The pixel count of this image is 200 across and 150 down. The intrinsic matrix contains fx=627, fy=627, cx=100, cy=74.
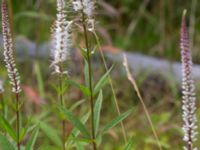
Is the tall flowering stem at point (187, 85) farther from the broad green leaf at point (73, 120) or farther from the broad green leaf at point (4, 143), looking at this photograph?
the broad green leaf at point (4, 143)

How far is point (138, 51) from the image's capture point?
259 inches

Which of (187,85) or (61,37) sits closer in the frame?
(187,85)

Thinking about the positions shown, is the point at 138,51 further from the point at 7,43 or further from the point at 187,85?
the point at 187,85

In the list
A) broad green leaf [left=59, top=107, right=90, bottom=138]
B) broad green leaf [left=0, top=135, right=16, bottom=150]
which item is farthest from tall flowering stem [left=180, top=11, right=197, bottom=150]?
broad green leaf [left=0, top=135, right=16, bottom=150]

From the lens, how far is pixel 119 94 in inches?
215

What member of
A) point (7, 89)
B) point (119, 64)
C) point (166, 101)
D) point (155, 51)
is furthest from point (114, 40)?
point (7, 89)

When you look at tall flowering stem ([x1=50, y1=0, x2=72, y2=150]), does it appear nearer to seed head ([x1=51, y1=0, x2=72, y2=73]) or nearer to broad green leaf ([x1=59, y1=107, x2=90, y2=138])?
seed head ([x1=51, y1=0, x2=72, y2=73])

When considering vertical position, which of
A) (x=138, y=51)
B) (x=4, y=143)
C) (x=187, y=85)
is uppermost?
(x=187, y=85)

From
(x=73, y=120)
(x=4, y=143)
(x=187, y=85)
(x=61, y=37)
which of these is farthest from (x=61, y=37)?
(x=187, y=85)

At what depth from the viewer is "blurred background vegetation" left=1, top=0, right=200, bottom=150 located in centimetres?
434

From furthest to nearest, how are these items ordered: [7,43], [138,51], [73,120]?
1. [138,51]
2. [73,120]
3. [7,43]

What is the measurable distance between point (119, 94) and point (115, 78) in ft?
0.48

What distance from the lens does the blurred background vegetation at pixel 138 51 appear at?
4344mm

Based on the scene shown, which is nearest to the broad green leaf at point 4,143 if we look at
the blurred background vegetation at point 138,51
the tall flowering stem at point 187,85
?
the tall flowering stem at point 187,85
